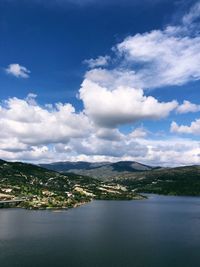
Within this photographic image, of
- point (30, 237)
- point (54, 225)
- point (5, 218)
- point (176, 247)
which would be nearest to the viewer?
point (176, 247)

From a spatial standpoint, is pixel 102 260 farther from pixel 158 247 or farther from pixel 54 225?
pixel 54 225

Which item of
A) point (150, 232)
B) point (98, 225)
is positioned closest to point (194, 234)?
point (150, 232)

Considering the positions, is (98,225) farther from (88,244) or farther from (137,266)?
(137,266)

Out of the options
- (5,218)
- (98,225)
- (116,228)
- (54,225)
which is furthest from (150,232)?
(5,218)

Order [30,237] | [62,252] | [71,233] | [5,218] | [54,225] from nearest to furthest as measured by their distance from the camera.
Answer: [62,252], [30,237], [71,233], [54,225], [5,218]

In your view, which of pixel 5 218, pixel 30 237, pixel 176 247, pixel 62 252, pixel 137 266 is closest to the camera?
pixel 137 266

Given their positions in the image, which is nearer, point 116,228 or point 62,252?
point 62,252
